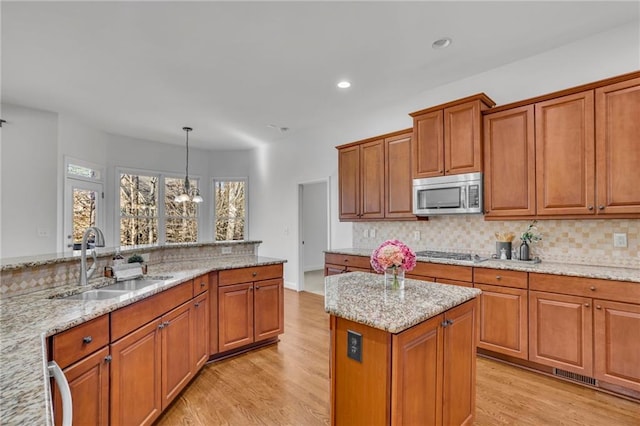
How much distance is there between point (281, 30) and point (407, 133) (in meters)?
1.91

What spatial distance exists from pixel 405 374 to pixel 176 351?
1.69 meters

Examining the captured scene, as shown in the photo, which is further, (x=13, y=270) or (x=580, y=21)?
(x=580, y=21)

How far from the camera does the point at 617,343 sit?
2.24 m

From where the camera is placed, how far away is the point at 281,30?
8.67 ft

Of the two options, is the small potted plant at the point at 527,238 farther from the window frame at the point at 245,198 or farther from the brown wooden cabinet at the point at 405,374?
the window frame at the point at 245,198

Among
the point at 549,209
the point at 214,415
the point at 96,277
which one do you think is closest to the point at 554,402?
the point at 549,209

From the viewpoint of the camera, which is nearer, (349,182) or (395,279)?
(395,279)

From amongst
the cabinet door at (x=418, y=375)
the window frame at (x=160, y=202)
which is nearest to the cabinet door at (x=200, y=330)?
the cabinet door at (x=418, y=375)

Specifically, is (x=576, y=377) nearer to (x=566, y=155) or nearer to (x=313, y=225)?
(x=566, y=155)

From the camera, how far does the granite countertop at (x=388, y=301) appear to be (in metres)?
1.35

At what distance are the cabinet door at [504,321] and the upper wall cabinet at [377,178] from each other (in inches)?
49.7

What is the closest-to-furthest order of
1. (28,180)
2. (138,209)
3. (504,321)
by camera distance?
1. (504,321)
2. (28,180)
3. (138,209)

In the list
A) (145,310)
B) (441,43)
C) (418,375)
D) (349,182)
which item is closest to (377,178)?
(349,182)

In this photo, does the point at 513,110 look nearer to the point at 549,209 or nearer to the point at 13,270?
the point at 549,209
